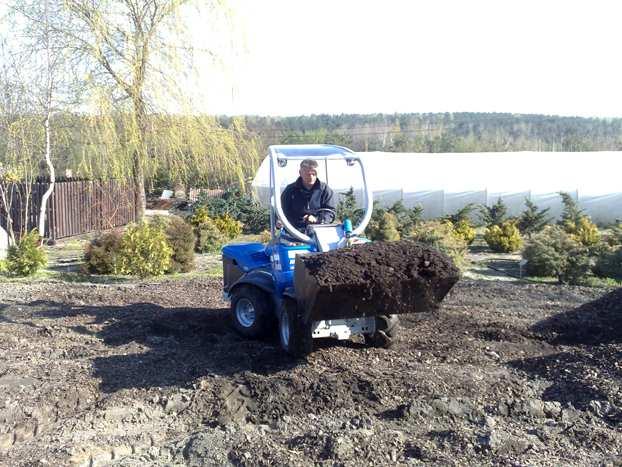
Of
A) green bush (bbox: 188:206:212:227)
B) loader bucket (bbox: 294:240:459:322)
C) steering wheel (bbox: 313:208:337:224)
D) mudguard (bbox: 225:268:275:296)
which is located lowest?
green bush (bbox: 188:206:212:227)

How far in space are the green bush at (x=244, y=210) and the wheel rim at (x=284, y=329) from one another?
15.0m

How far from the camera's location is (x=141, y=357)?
7418 millimetres

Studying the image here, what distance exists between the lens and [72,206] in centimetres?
2139

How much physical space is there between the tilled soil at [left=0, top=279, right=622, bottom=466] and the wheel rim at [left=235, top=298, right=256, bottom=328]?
26 cm

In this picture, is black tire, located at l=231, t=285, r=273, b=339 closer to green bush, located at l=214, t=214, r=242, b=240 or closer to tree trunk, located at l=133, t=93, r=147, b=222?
tree trunk, located at l=133, t=93, r=147, b=222

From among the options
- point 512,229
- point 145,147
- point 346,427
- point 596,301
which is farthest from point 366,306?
point 512,229

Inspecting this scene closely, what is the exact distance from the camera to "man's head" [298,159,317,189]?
25.5ft

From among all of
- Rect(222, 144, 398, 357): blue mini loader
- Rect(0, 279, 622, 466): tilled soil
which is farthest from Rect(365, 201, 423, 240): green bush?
Rect(222, 144, 398, 357): blue mini loader

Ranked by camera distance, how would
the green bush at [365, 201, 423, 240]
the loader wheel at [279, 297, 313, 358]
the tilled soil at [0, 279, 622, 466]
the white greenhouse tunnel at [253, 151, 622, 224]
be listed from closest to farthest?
the tilled soil at [0, 279, 622, 466], the loader wheel at [279, 297, 313, 358], the green bush at [365, 201, 423, 240], the white greenhouse tunnel at [253, 151, 622, 224]

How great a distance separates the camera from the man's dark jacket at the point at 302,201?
780 centimetres

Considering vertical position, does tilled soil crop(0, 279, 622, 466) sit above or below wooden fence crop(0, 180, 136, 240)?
below

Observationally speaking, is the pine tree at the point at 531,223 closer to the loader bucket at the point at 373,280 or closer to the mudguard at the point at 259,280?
the mudguard at the point at 259,280

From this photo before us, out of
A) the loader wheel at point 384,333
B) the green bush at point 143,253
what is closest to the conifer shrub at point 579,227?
the green bush at point 143,253

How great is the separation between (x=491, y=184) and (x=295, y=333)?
69.2 ft
